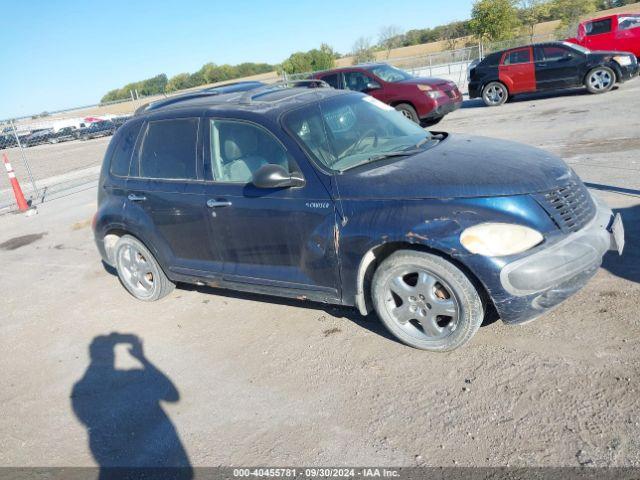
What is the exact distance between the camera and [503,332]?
385 cm

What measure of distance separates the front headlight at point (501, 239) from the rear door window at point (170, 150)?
251 centimetres

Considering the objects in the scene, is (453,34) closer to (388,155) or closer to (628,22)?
(628,22)

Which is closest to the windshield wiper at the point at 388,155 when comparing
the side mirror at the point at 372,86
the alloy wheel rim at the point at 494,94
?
the side mirror at the point at 372,86

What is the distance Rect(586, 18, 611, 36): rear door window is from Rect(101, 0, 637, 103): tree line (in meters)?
10.5

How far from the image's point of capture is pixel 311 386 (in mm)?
3643

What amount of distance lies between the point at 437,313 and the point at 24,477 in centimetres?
279

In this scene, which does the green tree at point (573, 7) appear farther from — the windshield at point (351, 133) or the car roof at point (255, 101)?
the car roof at point (255, 101)

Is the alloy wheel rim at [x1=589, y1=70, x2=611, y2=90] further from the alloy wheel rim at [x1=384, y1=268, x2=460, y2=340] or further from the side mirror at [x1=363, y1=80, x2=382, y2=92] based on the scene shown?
the alloy wheel rim at [x1=384, y1=268, x2=460, y2=340]

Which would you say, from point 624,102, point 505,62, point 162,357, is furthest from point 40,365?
point 505,62

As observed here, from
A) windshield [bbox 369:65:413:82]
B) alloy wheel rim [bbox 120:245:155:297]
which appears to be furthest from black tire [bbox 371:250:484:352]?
windshield [bbox 369:65:413:82]

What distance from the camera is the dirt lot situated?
291cm

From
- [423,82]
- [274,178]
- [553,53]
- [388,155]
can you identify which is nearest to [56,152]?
[423,82]

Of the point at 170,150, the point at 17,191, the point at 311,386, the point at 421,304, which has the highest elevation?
the point at 170,150

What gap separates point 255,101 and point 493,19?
110ft
